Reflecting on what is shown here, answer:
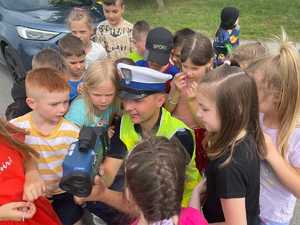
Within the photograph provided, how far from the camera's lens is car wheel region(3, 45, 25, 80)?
6.38 meters

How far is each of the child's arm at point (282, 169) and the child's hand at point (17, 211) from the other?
1162mm

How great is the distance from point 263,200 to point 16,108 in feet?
5.82

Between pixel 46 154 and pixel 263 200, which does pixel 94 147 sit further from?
pixel 263 200

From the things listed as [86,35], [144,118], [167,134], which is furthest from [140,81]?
[86,35]

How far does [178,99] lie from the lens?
2.87 m

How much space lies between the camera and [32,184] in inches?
82.5

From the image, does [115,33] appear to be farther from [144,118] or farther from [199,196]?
[199,196]

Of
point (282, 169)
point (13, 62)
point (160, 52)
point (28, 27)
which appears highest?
point (160, 52)

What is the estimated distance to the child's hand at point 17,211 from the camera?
1990 millimetres

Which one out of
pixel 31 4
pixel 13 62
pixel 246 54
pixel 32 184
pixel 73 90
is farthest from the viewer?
pixel 31 4

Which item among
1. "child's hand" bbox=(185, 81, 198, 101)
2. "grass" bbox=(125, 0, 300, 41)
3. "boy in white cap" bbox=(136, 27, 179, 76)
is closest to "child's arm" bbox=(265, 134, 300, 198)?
"child's hand" bbox=(185, 81, 198, 101)

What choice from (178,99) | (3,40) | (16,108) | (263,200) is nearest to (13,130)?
(16,108)

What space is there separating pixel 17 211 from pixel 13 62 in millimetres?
5007

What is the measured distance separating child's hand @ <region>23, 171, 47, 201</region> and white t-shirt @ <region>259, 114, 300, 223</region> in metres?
1.10
